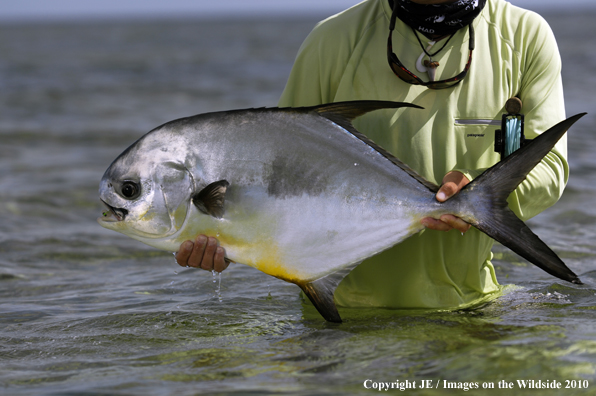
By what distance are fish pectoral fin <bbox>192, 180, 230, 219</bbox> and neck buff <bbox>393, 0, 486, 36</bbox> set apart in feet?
3.58

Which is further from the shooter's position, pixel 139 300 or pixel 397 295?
pixel 139 300

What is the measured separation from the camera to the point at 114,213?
2646 millimetres

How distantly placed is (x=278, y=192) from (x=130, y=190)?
57 centimetres

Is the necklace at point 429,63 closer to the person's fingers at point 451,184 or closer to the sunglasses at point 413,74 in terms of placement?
the sunglasses at point 413,74

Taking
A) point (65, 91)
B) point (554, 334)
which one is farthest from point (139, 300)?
point (65, 91)

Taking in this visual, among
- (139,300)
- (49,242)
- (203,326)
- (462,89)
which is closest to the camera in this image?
(462,89)

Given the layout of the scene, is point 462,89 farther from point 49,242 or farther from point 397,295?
point 49,242

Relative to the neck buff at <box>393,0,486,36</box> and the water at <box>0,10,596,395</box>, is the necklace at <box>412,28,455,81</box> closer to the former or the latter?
the neck buff at <box>393,0,486,36</box>

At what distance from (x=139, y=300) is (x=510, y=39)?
2638 mm

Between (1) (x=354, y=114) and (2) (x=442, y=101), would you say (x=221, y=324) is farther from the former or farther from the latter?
(2) (x=442, y=101)

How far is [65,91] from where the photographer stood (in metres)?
15.7

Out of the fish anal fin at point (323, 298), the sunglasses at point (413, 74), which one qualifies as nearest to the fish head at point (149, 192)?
the fish anal fin at point (323, 298)

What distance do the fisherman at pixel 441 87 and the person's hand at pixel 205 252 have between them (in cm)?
74

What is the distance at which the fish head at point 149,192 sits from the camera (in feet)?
8.48
